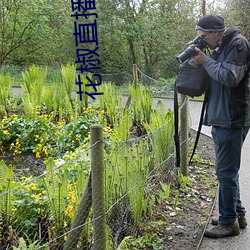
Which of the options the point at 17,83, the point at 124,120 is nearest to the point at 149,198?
the point at 124,120

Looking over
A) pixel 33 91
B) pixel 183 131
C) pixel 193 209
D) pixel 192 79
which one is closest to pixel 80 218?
pixel 192 79

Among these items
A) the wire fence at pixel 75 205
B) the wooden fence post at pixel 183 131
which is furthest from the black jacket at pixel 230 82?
the wooden fence post at pixel 183 131

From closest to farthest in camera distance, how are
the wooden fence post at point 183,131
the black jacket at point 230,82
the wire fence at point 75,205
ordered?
the wire fence at point 75,205, the black jacket at point 230,82, the wooden fence post at point 183,131

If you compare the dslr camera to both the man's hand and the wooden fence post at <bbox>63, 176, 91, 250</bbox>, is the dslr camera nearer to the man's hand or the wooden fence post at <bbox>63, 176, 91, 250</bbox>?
the man's hand

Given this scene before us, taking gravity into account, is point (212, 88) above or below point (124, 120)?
above

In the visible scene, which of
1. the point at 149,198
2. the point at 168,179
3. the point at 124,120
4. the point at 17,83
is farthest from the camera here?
the point at 17,83

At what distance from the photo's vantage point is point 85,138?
4.95 meters

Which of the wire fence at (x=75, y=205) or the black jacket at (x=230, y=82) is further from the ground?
the black jacket at (x=230, y=82)

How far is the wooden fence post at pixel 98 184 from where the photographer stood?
2.18 metres

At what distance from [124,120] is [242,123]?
83.4 inches

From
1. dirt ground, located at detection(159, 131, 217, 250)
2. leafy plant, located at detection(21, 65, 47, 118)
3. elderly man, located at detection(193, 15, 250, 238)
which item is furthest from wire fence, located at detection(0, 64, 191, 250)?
leafy plant, located at detection(21, 65, 47, 118)

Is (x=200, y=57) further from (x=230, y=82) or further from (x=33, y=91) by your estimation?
(x=33, y=91)

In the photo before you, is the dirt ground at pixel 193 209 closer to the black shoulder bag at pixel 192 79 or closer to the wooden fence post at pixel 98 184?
the wooden fence post at pixel 98 184

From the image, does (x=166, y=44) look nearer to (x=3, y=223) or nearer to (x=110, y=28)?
(x=110, y=28)
